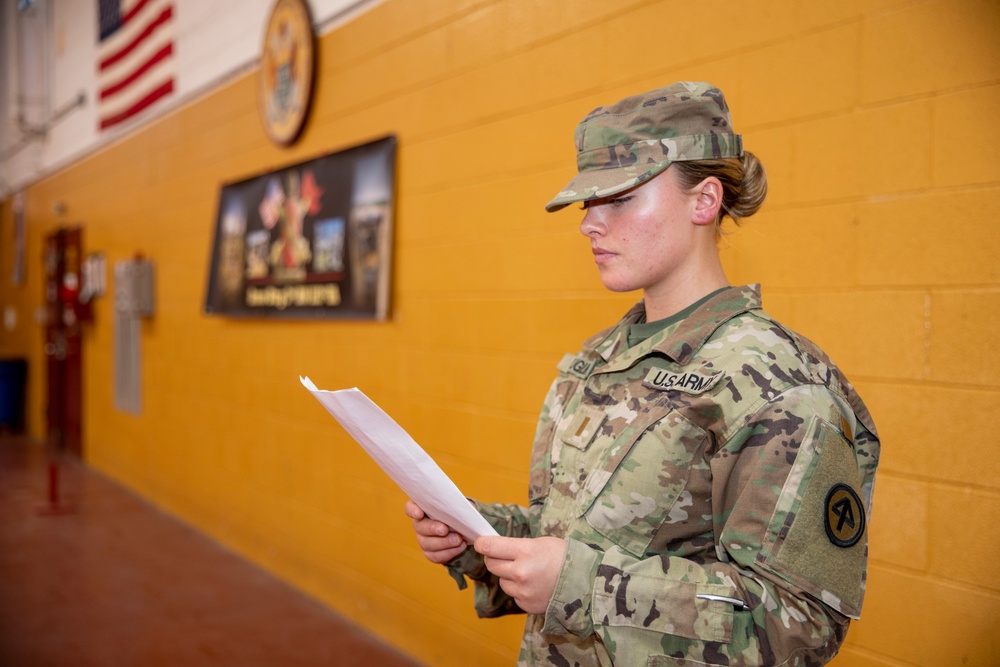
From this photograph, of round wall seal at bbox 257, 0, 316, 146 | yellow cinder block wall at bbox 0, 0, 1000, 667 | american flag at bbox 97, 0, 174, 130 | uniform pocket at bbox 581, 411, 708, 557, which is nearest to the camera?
uniform pocket at bbox 581, 411, 708, 557

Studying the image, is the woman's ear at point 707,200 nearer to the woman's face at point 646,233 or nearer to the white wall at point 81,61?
the woman's face at point 646,233

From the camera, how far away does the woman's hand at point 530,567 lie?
0.94 m

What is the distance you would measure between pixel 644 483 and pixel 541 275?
54.8 inches

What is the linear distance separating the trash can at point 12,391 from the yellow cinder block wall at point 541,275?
4.28 meters

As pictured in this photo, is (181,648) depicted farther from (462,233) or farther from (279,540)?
(462,233)

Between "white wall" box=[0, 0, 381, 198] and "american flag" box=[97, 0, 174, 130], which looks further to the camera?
"american flag" box=[97, 0, 174, 130]

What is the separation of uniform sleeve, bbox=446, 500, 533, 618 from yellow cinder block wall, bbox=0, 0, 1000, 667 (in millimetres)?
748

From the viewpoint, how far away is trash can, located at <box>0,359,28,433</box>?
819 cm

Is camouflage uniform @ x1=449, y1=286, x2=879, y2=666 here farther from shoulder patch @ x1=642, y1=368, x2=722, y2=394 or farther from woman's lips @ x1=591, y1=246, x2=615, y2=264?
woman's lips @ x1=591, y1=246, x2=615, y2=264

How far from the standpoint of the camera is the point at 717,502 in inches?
37.8

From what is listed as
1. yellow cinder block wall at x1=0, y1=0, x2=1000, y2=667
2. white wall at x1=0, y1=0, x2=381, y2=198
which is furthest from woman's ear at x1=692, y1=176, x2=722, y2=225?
white wall at x1=0, y1=0, x2=381, y2=198

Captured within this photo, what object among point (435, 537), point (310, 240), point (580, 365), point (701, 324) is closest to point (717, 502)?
point (701, 324)

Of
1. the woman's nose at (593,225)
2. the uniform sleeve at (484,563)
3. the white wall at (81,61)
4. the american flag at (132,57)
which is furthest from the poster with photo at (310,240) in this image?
the woman's nose at (593,225)

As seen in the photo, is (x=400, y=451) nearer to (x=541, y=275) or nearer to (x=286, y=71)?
(x=541, y=275)
